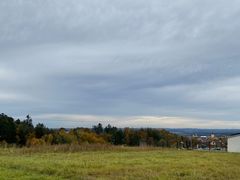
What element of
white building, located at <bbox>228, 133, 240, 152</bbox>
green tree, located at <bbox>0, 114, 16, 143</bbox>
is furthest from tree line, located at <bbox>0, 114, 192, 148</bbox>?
white building, located at <bbox>228, 133, 240, 152</bbox>

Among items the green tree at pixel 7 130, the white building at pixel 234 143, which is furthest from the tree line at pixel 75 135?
the white building at pixel 234 143

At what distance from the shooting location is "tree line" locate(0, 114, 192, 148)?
73.8m

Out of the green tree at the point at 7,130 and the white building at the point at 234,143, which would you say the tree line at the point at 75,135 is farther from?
the white building at the point at 234,143

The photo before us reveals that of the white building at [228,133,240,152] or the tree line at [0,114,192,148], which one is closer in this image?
the white building at [228,133,240,152]

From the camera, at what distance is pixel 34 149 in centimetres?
3550

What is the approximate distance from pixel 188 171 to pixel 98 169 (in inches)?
153

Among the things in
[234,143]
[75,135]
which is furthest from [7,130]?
[234,143]

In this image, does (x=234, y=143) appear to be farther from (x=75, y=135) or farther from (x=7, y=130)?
(x=7, y=130)

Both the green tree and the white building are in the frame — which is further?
the green tree

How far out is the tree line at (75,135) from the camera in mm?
73750

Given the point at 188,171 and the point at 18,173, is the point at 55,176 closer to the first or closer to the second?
the point at 18,173

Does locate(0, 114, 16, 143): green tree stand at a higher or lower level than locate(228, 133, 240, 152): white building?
higher

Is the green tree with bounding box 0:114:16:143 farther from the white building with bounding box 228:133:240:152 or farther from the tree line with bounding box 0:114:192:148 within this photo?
the white building with bounding box 228:133:240:152

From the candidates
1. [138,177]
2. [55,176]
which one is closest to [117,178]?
[138,177]
